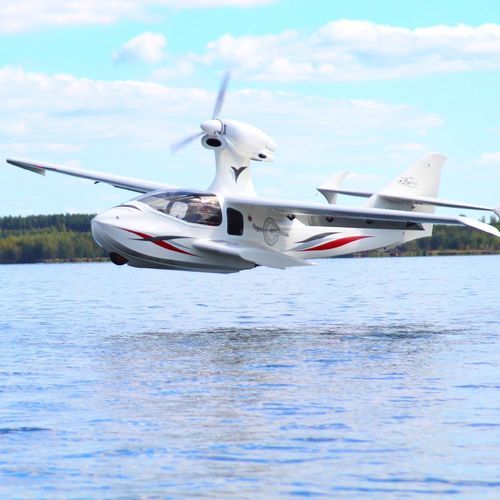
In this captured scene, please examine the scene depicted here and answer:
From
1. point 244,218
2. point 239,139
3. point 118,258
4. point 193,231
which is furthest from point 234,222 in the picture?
point 118,258

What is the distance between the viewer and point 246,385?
1928 centimetres

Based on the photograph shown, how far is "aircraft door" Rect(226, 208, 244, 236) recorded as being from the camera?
101 feet

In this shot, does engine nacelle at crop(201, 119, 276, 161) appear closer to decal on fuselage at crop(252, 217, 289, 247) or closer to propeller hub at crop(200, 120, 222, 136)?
propeller hub at crop(200, 120, 222, 136)

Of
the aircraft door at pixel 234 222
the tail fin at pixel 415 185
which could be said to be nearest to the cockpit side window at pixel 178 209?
the aircraft door at pixel 234 222

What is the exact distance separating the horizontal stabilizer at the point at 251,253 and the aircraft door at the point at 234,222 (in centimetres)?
46

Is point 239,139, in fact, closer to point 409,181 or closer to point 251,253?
point 251,253

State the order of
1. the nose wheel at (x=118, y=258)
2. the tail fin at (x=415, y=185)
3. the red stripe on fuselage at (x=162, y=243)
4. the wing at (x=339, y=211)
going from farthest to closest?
1. the tail fin at (x=415, y=185)
2. the wing at (x=339, y=211)
3. the nose wheel at (x=118, y=258)
4. the red stripe on fuselage at (x=162, y=243)

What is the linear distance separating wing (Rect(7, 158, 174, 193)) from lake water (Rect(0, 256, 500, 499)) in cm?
747

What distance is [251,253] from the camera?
30.3 m

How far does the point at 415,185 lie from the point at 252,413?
21.7 metres

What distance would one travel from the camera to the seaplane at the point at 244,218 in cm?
2888

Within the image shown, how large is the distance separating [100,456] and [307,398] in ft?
16.1

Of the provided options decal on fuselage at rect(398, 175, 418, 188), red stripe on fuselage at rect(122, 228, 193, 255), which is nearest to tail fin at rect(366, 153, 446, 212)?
decal on fuselage at rect(398, 175, 418, 188)

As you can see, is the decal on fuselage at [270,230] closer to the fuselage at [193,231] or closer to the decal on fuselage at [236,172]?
the fuselage at [193,231]
